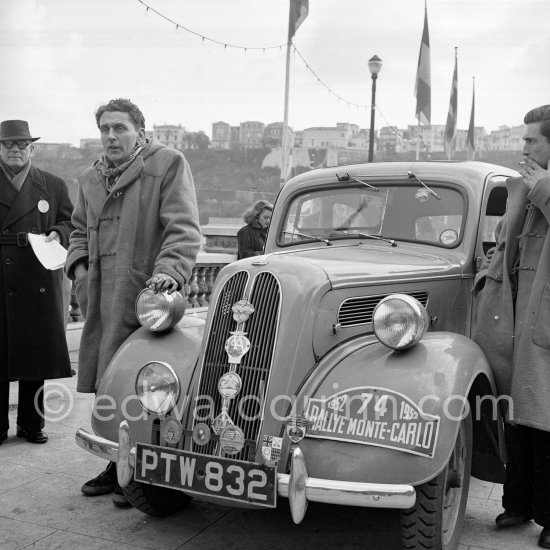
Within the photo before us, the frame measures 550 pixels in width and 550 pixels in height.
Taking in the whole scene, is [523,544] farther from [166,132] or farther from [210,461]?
[166,132]

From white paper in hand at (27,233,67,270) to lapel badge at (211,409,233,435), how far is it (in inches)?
81.4

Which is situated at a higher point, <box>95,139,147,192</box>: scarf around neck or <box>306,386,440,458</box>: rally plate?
<box>95,139,147,192</box>: scarf around neck

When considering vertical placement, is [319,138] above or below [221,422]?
above

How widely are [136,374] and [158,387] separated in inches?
→ 9.2

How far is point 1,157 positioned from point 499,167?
11.4 ft

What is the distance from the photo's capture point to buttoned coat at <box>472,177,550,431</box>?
3469 millimetres

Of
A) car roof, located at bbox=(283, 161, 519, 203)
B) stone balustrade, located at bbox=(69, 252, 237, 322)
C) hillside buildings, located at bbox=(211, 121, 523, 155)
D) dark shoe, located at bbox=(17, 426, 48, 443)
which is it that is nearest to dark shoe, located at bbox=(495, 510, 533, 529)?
car roof, located at bbox=(283, 161, 519, 203)

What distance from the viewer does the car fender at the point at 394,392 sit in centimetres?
298

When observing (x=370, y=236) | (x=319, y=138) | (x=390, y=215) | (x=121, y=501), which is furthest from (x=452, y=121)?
(x=121, y=501)

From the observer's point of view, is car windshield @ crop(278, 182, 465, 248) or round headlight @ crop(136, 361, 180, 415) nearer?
round headlight @ crop(136, 361, 180, 415)

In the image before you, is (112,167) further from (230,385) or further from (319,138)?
(319,138)

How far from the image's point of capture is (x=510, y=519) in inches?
148

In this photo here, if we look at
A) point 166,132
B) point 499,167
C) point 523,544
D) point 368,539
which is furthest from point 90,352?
point 166,132

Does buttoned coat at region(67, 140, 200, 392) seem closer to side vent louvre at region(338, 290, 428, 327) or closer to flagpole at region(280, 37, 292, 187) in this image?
side vent louvre at region(338, 290, 428, 327)
